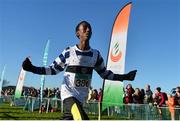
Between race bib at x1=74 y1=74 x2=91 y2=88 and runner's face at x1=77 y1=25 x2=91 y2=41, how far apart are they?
49 centimetres

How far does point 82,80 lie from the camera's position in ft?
18.5

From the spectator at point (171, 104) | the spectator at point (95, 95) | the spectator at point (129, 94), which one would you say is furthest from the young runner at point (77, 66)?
the spectator at point (95, 95)

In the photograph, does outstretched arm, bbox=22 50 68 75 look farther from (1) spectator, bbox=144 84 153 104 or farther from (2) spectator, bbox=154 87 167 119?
(1) spectator, bbox=144 84 153 104

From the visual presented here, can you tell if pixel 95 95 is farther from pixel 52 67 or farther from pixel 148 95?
pixel 52 67

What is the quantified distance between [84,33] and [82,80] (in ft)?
2.07

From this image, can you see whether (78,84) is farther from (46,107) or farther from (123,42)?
(46,107)

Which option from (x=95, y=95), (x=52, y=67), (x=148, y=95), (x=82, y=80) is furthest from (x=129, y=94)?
(x=82, y=80)

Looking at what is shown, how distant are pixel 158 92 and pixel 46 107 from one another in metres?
9.45

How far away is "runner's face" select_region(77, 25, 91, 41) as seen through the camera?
18.8 ft

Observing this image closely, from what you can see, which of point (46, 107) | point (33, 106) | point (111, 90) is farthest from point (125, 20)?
point (33, 106)

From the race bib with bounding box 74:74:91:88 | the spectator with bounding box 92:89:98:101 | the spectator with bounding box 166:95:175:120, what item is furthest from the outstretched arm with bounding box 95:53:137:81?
the spectator with bounding box 92:89:98:101

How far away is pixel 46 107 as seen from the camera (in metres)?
23.6

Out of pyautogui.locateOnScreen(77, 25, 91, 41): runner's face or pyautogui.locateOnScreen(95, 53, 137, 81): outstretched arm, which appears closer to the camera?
pyautogui.locateOnScreen(77, 25, 91, 41): runner's face

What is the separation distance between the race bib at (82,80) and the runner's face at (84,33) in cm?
49
